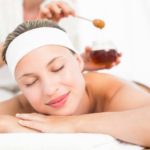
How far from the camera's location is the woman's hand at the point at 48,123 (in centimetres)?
113

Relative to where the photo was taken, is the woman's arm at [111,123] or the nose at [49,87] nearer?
the woman's arm at [111,123]

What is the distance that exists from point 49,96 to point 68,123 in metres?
0.14

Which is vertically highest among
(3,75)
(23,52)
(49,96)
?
(23,52)

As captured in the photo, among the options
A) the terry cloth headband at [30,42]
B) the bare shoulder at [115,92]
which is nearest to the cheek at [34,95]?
the terry cloth headband at [30,42]

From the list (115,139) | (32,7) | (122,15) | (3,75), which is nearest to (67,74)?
(115,139)

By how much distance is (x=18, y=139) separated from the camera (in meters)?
1.02

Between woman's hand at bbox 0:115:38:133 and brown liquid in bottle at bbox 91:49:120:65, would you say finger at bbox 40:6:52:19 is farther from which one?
woman's hand at bbox 0:115:38:133

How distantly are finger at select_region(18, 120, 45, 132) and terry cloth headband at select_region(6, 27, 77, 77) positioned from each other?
26 centimetres

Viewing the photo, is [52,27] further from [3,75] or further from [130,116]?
[3,75]

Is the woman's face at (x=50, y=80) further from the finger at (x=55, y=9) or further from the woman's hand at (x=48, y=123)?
the finger at (x=55, y=9)

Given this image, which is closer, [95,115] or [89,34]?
[95,115]

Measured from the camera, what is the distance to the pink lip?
127 cm

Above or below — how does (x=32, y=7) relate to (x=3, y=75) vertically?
above

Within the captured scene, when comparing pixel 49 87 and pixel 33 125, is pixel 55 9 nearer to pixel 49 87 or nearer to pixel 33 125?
pixel 49 87
